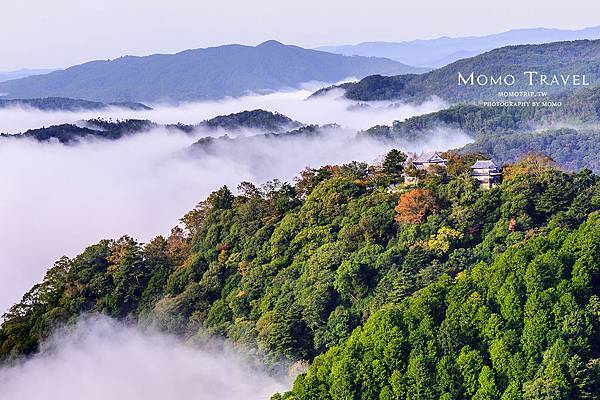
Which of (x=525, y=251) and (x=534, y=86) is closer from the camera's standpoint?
(x=525, y=251)

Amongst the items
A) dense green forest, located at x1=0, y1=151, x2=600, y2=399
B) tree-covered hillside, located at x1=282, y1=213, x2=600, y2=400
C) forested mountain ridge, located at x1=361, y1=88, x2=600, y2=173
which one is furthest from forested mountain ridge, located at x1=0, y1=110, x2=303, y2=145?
tree-covered hillside, located at x1=282, y1=213, x2=600, y2=400

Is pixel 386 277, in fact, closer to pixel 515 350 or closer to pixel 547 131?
pixel 515 350

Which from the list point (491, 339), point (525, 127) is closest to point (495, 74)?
point (525, 127)

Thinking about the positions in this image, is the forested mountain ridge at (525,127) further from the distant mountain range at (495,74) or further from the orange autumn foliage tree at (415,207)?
the orange autumn foliage tree at (415,207)

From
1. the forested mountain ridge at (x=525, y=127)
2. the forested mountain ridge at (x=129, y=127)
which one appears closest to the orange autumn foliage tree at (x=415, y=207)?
the forested mountain ridge at (x=525, y=127)

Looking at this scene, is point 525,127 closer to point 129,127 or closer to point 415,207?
point 129,127

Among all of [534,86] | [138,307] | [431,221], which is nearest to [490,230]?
[431,221]
